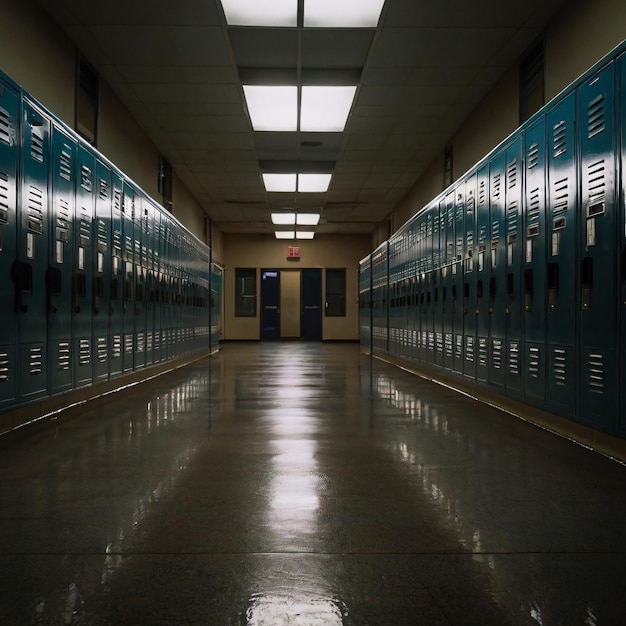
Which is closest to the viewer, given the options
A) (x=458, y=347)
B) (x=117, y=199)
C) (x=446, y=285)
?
(x=117, y=199)

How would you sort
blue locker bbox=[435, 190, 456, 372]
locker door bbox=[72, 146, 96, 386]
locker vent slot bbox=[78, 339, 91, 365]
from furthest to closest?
1. blue locker bbox=[435, 190, 456, 372]
2. locker vent slot bbox=[78, 339, 91, 365]
3. locker door bbox=[72, 146, 96, 386]

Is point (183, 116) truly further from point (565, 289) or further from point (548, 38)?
point (565, 289)

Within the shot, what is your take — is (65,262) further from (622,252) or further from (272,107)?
(272,107)

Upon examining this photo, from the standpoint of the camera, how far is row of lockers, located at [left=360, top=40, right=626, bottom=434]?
9.80 feet

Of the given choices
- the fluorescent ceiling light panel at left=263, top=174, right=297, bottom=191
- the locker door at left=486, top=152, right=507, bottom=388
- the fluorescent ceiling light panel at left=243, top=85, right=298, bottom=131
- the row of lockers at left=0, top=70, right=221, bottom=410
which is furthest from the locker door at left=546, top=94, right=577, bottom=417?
the fluorescent ceiling light panel at left=263, top=174, right=297, bottom=191

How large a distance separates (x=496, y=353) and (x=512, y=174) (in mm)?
1382

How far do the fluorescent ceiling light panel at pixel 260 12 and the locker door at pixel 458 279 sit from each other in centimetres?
222

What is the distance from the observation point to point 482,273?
16.8ft

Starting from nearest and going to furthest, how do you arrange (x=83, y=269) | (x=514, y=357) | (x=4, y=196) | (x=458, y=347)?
(x=4, y=196) → (x=514, y=357) → (x=83, y=269) → (x=458, y=347)

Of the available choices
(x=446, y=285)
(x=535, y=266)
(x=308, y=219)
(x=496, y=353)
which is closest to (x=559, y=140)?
(x=535, y=266)

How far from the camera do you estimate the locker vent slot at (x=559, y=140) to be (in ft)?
11.6

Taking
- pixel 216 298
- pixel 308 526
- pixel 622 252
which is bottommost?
pixel 308 526

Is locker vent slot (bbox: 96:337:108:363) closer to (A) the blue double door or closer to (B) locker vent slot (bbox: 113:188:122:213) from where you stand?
(B) locker vent slot (bbox: 113:188:122:213)

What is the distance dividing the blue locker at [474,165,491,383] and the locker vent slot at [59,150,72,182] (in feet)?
10.6
